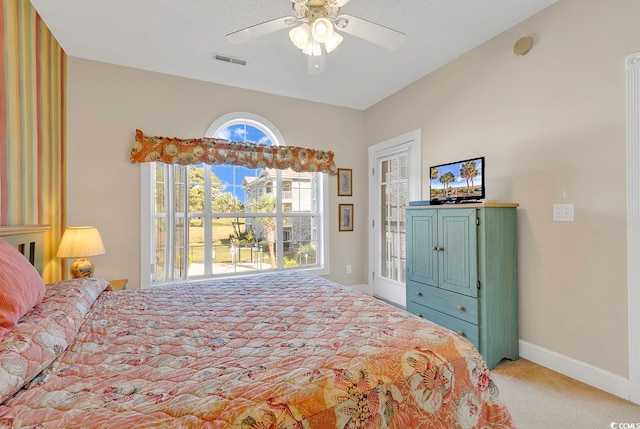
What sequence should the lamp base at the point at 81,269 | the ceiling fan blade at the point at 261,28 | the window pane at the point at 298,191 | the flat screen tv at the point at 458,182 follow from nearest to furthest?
the ceiling fan blade at the point at 261,28
the flat screen tv at the point at 458,182
the lamp base at the point at 81,269
the window pane at the point at 298,191

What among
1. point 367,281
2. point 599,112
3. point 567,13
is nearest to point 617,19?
point 567,13

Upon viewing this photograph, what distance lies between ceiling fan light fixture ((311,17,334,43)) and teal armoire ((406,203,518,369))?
1.62 meters

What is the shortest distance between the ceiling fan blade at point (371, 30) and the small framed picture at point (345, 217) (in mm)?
2519

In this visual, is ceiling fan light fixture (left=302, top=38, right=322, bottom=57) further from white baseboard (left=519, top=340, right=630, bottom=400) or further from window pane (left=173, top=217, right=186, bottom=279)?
white baseboard (left=519, top=340, right=630, bottom=400)

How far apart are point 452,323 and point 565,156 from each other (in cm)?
154

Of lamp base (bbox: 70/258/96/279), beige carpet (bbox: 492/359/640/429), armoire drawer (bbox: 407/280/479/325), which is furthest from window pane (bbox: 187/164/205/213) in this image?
beige carpet (bbox: 492/359/640/429)

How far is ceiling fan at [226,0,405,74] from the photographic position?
1675 mm

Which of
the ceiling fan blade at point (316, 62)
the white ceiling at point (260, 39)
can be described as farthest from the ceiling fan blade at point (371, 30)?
the white ceiling at point (260, 39)

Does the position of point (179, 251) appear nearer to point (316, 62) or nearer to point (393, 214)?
point (316, 62)

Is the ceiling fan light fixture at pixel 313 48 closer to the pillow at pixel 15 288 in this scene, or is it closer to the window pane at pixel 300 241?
the pillow at pixel 15 288

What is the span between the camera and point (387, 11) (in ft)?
7.45

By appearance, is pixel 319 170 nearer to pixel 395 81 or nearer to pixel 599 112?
pixel 395 81

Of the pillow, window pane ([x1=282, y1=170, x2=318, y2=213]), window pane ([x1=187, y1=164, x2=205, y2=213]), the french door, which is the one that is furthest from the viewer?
window pane ([x1=282, y1=170, x2=318, y2=213])

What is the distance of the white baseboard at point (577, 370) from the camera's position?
1.88 meters
